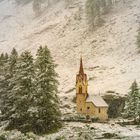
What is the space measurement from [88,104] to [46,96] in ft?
64.7

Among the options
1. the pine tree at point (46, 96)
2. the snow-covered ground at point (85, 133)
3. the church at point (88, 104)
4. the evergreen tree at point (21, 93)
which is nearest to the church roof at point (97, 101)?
the church at point (88, 104)

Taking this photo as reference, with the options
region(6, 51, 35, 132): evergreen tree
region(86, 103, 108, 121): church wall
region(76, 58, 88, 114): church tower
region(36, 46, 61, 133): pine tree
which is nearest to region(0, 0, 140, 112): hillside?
region(76, 58, 88, 114): church tower

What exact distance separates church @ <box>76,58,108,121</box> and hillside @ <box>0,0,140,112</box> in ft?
24.1

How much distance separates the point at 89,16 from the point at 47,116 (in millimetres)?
73447

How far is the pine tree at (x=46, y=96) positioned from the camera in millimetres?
53625

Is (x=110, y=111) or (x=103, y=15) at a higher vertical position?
(x=103, y=15)

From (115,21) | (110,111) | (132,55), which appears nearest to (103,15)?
(115,21)

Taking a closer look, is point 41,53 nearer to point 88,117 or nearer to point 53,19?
point 88,117

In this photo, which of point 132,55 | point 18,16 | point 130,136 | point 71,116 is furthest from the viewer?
point 18,16

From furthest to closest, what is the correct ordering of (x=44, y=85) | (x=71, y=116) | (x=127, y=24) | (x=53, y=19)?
(x=53, y=19) < (x=127, y=24) < (x=71, y=116) < (x=44, y=85)

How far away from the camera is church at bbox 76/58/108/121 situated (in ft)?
236

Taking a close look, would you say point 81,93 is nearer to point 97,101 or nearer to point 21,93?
point 97,101

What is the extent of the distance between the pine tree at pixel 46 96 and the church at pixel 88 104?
1598 centimetres

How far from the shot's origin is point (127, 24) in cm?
11969
